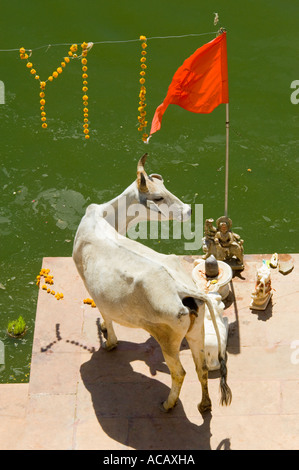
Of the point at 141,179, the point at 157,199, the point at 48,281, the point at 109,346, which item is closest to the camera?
the point at 141,179

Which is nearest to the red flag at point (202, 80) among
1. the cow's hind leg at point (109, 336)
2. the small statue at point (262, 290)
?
the small statue at point (262, 290)

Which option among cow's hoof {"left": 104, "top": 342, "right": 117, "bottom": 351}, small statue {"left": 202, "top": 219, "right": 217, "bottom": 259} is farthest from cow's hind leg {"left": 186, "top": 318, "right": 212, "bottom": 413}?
small statue {"left": 202, "top": 219, "right": 217, "bottom": 259}

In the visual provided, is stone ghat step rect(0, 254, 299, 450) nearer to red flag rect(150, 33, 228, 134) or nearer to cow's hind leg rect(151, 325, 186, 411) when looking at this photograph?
cow's hind leg rect(151, 325, 186, 411)

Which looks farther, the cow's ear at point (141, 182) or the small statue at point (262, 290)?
the small statue at point (262, 290)

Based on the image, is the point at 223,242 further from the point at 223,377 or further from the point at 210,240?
the point at 223,377

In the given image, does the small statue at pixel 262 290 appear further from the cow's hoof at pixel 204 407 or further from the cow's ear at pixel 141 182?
the cow's ear at pixel 141 182

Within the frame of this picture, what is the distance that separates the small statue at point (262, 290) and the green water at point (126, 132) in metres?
2.49

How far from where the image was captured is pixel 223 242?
13.0 m

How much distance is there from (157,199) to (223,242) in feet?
5.90

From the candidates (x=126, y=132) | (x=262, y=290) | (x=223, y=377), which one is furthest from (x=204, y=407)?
(x=126, y=132)

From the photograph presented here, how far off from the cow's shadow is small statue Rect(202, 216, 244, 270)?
6.49ft

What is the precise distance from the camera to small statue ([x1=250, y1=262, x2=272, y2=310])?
12.3 meters

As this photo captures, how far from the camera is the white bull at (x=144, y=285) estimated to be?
1009 centimetres
